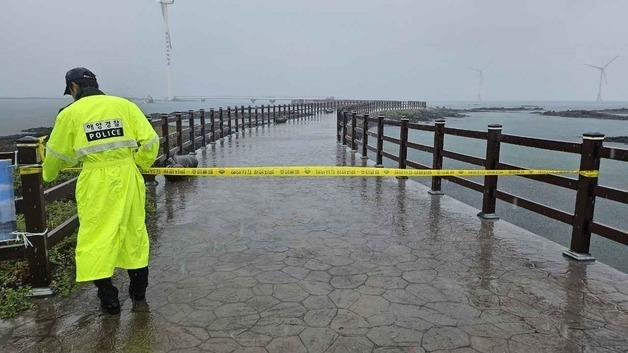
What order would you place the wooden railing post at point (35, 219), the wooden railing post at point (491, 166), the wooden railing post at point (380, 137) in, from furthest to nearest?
the wooden railing post at point (380, 137) < the wooden railing post at point (491, 166) < the wooden railing post at point (35, 219)

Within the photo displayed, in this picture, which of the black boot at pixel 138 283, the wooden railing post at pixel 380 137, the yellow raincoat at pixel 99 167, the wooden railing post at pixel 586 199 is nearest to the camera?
the yellow raincoat at pixel 99 167

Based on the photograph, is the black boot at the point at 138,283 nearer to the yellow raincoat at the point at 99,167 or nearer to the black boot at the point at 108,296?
the black boot at the point at 108,296

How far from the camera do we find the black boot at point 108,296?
3457 millimetres

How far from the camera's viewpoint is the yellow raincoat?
3270 millimetres

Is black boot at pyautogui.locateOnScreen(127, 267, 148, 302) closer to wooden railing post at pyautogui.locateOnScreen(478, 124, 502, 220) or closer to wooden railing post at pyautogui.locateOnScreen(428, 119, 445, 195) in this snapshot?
wooden railing post at pyautogui.locateOnScreen(478, 124, 502, 220)

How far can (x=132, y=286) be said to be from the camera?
3709 millimetres

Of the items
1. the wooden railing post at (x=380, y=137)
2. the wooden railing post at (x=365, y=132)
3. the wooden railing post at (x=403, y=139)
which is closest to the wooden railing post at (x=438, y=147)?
the wooden railing post at (x=403, y=139)

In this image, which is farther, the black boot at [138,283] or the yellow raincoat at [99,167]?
the black boot at [138,283]

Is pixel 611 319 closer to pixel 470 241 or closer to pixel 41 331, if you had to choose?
pixel 470 241

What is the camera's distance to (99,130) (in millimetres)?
3285

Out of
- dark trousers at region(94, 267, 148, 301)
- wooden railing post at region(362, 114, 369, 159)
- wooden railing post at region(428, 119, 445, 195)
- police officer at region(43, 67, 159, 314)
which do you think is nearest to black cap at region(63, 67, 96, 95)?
police officer at region(43, 67, 159, 314)

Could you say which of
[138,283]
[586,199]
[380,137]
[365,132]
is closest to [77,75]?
[138,283]

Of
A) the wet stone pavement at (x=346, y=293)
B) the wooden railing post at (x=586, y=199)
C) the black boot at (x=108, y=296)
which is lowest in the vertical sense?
the wet stone pavement at (x=346, y=293)

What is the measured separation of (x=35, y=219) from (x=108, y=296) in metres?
1.01
